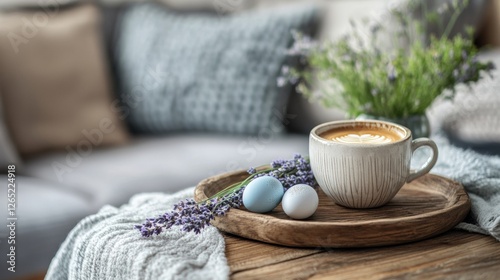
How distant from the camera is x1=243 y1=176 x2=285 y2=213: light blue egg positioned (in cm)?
99

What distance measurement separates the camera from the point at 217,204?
3.22ft

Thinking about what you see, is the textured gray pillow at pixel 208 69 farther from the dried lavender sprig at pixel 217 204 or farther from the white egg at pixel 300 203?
the white egg at pixel 300 203

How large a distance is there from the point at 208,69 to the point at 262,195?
44.6 inches

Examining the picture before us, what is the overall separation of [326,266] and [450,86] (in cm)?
55

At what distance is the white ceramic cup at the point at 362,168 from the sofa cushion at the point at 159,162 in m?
0.84

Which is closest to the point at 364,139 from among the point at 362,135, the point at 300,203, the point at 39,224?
the point at 362,135

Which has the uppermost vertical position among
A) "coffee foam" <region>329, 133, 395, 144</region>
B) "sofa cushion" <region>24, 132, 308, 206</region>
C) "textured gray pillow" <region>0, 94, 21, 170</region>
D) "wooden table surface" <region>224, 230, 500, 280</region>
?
"textured gray pillow" <region>0, 94, 21, 170</region>

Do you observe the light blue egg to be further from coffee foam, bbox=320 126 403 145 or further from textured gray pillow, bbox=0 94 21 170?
textured gray pillow, bbox=0 94 21 170

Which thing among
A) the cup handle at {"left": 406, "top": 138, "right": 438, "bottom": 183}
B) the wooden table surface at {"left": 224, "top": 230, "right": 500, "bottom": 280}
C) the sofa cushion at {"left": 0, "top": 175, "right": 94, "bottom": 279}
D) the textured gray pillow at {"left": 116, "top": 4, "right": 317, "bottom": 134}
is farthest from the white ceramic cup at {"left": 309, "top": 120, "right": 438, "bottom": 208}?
the textured gray pillow at {"left": 116, "top": 4, "right": 317, "bottom": 134}

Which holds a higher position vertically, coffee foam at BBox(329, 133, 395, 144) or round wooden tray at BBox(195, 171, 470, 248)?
coffee foam at BBox(329, 133, 395, 144)

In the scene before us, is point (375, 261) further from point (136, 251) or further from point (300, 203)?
point (136, 251)

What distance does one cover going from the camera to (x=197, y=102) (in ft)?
6.84

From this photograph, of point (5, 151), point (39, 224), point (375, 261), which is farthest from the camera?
point (5, 151)

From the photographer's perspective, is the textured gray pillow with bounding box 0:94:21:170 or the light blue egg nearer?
the light blue egg
